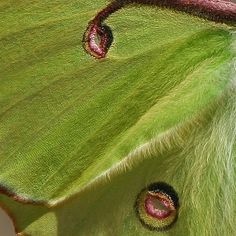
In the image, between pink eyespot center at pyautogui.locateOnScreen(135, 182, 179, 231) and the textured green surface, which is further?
pink eyespot center at pyautogui.locateOnScreen(135, 182, 179, 231)

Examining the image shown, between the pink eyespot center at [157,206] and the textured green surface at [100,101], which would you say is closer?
the textured green surface at [100,101]

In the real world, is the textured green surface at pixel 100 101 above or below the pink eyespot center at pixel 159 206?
above

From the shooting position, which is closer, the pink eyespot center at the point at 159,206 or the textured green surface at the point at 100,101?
the textured green surface at the point at 100,101

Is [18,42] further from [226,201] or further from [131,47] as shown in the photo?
[226,201]

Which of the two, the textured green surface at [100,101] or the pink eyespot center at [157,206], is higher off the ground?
the textured green surface at [100,101]

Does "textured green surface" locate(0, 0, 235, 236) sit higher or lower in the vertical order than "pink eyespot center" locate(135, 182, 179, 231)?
higher

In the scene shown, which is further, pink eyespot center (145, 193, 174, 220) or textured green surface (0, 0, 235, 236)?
pink eyespot center (145, 193, 174, 220)

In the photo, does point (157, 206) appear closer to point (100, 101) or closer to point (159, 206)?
point (159, 206)

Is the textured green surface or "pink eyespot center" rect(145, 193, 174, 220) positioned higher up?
the textured green surface
